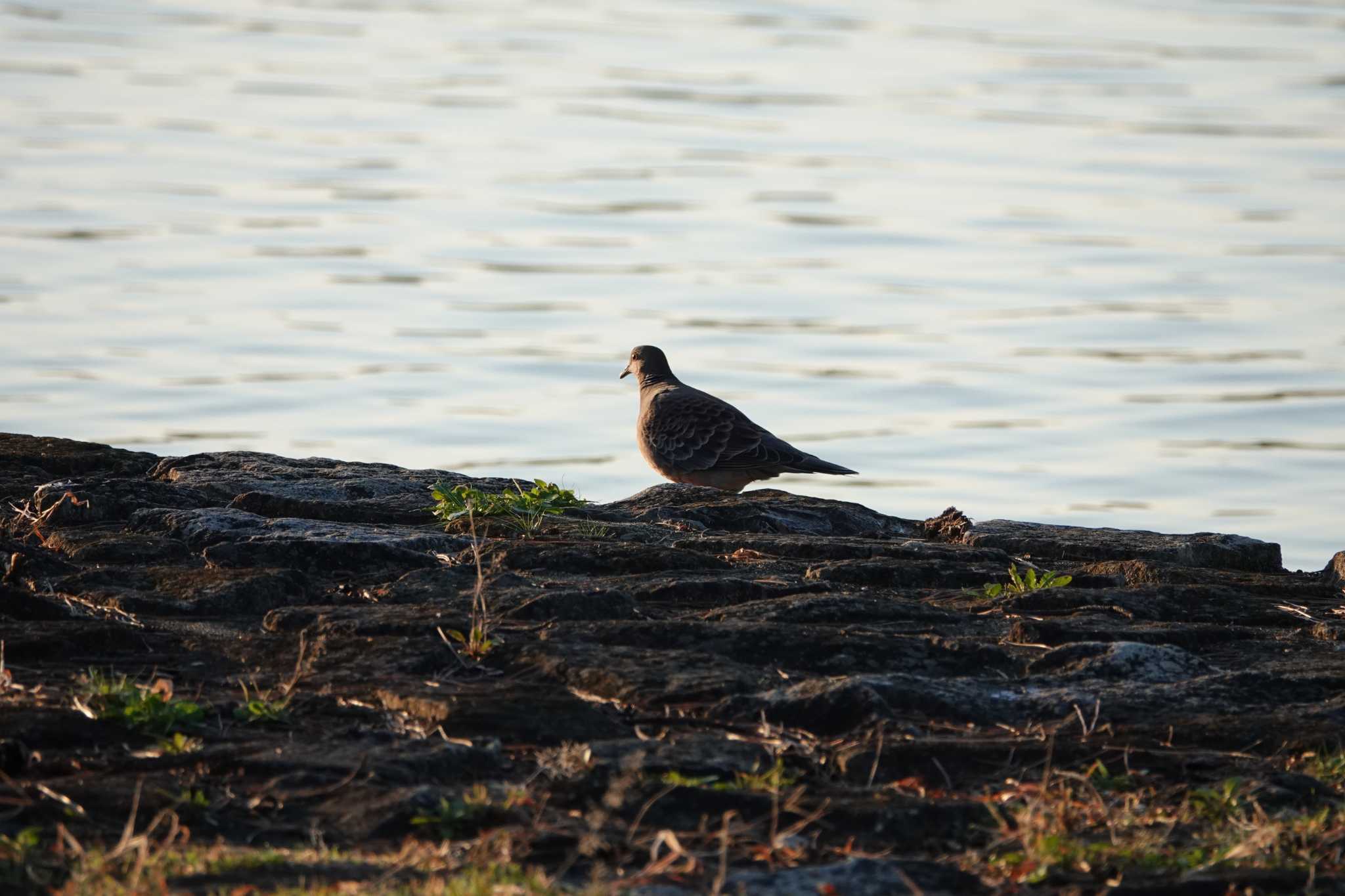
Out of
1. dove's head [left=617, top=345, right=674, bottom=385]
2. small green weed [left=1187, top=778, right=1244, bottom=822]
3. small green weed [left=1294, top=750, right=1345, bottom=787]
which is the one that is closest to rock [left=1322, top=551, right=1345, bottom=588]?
small green weed [left=1294, top=750, right=1345, bottom=787]

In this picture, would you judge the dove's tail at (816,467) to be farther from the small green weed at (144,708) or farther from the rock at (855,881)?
the rock at (855,881)

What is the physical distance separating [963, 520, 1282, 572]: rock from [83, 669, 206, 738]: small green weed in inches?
147

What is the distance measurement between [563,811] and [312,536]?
231 centimetres

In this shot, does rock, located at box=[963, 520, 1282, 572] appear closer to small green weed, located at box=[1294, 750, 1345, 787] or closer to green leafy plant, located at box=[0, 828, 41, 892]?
small green weed, located at box=[1294, 750, 1345, 787]

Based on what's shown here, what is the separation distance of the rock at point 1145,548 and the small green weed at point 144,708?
147 inches

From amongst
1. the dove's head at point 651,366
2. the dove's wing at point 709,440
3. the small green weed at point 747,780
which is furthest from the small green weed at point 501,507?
the dove's head at point 651,366

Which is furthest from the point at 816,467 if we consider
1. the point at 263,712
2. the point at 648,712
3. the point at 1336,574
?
the point at 263,712

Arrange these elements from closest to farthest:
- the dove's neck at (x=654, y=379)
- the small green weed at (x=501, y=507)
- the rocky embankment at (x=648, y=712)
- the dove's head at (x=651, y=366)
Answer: the rocky embankment at (x=648, y=712)
the small green weed at (x=501, y=507)
the dove's neck at (x=654, y=379)
the dove's head at (x=651, y=366)

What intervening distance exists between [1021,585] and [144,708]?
286 cm

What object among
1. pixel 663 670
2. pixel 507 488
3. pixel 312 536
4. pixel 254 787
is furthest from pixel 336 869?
pixel 507 488

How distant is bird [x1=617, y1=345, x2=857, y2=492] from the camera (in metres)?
10.5

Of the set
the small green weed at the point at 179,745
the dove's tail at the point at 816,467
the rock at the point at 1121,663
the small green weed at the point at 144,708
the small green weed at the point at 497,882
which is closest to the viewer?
the small green weed at the point at 497,882

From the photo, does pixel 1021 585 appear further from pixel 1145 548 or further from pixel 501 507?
pixel 501 507

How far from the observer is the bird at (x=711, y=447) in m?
10.5
